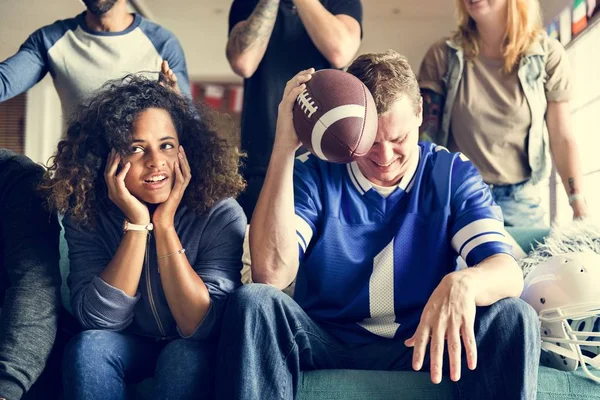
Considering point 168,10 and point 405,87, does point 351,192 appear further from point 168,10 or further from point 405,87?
point 168,10

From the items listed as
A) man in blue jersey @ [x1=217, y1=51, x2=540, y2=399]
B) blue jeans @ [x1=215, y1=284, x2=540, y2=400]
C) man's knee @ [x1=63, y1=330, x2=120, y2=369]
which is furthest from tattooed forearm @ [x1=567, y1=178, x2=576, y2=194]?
man's knee @ [x1=63, y1=330, x2=120, y2=369]

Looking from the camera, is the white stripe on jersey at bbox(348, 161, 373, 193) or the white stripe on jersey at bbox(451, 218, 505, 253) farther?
the white stripe on jersey at bbox(348, 161, 373, 193)

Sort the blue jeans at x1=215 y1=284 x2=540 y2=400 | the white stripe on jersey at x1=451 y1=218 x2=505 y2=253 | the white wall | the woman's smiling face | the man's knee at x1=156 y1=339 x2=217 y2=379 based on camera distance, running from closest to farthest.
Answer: the blue jeans at x1=215 y1=284 x2=540 y2=400
the man's knee at x1=156 y1=339 x2=217 y2=379
the white stripe on jersey at x1=451 y1=218 x2=505 y2=253
the woman's smiling face
the white wall

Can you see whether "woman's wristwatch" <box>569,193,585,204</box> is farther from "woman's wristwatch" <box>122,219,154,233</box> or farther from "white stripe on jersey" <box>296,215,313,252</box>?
"woman's wristwatch" <box>122,219,154,233</box>

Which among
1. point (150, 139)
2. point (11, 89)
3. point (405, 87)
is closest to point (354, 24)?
point (405, 87)

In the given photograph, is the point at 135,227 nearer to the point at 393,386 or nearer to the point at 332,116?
the point at 332,116

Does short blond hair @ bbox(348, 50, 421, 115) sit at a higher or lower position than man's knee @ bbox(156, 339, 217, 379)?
higher

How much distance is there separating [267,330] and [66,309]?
0.71m

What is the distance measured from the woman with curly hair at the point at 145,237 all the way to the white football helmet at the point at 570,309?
0.72 m

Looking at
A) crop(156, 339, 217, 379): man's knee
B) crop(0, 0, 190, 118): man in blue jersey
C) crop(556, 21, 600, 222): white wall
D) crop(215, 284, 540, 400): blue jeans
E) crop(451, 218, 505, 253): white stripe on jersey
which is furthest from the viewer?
crop(556, 21, 600, 222): white wall

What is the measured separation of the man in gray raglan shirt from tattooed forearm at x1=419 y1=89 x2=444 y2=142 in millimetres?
1221

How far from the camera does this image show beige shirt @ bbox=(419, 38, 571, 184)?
2.34 metres

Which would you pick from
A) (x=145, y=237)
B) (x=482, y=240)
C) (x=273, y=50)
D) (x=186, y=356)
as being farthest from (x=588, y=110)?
(x=186, y=356)

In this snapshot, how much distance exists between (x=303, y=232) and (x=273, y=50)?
3.06 feet
